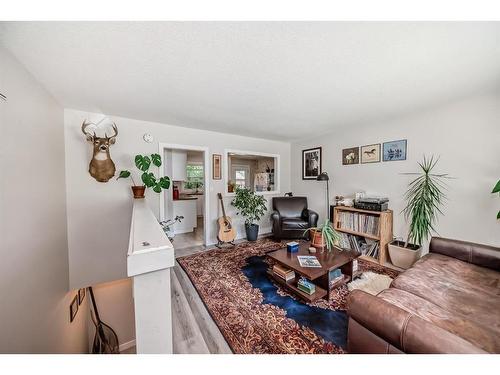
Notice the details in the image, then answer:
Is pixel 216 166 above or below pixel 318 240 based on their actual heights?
above

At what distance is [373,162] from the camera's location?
9.75ft

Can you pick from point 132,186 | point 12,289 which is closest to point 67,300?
point 12,289

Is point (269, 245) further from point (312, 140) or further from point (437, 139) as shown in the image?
point (437, 139)

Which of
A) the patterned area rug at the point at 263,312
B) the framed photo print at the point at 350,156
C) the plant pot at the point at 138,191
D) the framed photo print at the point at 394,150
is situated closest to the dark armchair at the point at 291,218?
the patterned area rug at the point at 263,312

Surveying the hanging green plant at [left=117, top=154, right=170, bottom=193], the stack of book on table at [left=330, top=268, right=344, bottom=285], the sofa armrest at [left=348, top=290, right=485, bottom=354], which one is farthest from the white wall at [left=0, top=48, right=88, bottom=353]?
the stack of book on table at [left=330, top=268, right=344, bottom=285]

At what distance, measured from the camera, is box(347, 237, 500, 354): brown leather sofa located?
80cm

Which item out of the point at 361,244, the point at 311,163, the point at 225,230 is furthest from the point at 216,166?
the point at 361,244

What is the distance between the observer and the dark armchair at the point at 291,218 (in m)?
3.41

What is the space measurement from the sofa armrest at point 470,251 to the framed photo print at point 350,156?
5.58 feet

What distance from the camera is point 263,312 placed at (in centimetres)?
162

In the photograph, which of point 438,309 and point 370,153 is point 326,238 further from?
point 370,153

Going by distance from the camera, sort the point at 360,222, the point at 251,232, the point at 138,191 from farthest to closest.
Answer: the point at 251,232 < the point at 360,222 < the point at 138,191

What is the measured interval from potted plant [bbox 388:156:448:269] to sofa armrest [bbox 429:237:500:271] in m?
0.45

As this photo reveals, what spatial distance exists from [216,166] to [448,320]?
A: 10.7 feet
